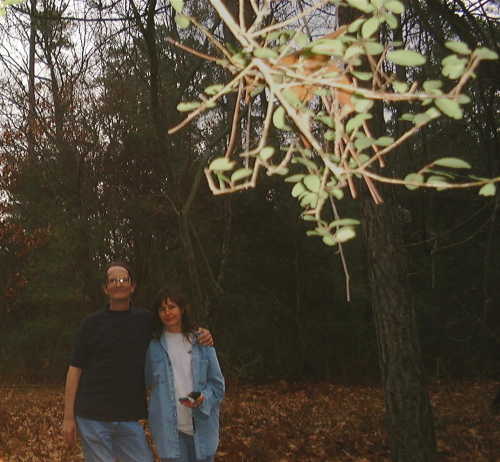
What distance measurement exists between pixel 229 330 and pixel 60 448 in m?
8.24

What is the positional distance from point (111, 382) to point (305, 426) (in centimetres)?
677

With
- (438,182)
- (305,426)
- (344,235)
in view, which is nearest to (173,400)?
(344,235)

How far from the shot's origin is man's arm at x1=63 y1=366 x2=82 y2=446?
180 inches

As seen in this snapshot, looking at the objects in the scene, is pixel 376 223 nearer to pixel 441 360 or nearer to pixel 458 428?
pixel 458 428

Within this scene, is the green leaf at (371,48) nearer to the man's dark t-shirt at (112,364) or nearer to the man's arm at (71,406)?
the man's dark t-shirt at (112,364)

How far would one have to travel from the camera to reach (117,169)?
1759 centimetres

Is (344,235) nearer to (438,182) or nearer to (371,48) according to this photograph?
(438,182)

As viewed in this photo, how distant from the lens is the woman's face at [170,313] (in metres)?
4.53

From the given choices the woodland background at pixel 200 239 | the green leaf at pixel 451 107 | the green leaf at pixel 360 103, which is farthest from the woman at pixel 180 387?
the woodland background at pixel 200 239

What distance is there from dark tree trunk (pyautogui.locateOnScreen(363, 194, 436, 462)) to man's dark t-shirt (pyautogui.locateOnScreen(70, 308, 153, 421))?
2937 mm

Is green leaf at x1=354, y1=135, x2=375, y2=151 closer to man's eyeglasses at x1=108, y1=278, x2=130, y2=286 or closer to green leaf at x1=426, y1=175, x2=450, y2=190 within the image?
green leaf at x1=426, y1=175, x2=450, y2=190

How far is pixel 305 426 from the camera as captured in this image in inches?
424

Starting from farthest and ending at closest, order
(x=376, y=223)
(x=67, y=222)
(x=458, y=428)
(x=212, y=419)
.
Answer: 1. (x=67, y=222)
2. (x=458, y=428)
3. (x=376, y=223)
4. (x=212, y=419)

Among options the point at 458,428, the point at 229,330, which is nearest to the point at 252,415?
the point at 458,428
